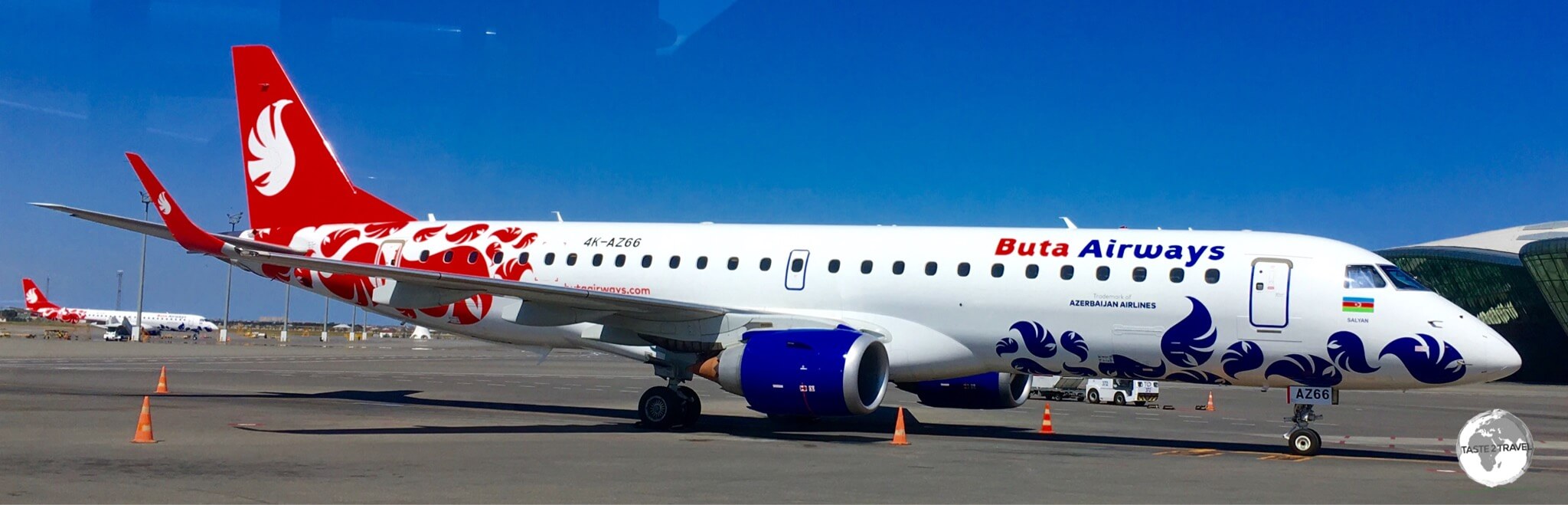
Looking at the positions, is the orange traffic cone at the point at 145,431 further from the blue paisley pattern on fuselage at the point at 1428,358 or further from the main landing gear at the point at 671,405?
the blue paisley pattern on fuselage at the point at 1428,358

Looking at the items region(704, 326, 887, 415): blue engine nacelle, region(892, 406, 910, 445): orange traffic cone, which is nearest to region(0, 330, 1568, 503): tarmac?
region(892, 406, 910, 445): orange traffic cone

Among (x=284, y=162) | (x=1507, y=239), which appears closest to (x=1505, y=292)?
(x=1507, y=239)

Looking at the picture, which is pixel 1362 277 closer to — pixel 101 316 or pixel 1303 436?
pixel 1303 436

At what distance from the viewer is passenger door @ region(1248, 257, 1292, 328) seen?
763 inches

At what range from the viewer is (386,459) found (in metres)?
15.7

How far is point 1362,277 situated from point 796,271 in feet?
28.7

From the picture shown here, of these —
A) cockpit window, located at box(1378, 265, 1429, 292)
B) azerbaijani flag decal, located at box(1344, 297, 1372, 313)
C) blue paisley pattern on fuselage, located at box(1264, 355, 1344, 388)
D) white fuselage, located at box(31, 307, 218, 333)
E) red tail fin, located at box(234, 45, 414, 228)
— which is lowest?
white fuselage, located at box(31, 307, 218, 333)

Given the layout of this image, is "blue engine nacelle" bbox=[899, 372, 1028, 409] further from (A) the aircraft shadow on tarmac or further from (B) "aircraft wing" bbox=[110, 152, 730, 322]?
(B) "aircraft wing" bbox=[110, 152, 730, 322]

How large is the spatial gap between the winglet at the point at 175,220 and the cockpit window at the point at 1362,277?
17792mm

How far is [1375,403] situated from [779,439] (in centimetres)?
2490

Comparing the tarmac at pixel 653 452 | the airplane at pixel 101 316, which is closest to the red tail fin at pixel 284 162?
the tarmac at pixel 653 452

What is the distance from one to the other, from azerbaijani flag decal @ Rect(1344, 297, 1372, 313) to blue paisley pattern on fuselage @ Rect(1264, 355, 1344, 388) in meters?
0.82

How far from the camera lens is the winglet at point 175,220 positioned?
21219mm

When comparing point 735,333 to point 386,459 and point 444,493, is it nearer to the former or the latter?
point 386,459
